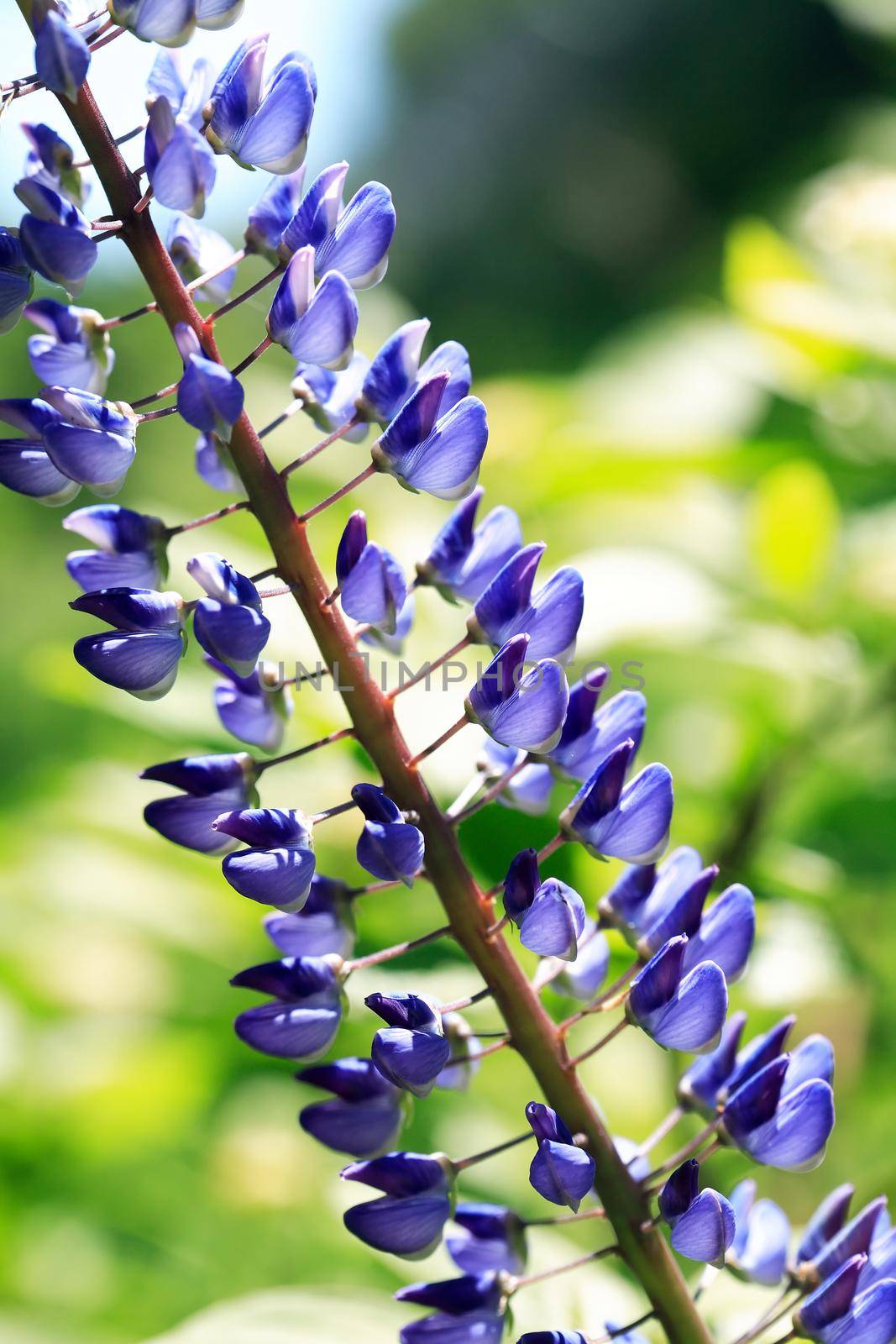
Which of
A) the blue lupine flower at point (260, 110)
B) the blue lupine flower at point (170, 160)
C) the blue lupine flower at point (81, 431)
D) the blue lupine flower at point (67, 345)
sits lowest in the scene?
the blue lupine flower at point (81, 431)

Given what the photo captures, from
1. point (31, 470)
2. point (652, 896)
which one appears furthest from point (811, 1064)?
point (31, 470)

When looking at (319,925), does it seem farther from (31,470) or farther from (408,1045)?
(31,470)

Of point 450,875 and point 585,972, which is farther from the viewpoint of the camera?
point 585,972

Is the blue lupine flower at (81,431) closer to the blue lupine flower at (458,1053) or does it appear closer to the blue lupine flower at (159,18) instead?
the blue lupine flower at (159,18)

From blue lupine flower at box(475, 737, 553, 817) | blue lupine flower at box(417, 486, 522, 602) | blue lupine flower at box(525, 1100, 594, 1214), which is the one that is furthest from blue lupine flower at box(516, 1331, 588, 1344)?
blue lupine flower at box(417, 486, 522, 602)

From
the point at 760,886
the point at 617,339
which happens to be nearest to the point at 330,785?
the point at 760,886

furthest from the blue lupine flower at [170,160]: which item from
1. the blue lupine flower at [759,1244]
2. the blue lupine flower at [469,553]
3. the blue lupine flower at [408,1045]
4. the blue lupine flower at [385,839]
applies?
the blue lupine flower at [759,1244]
